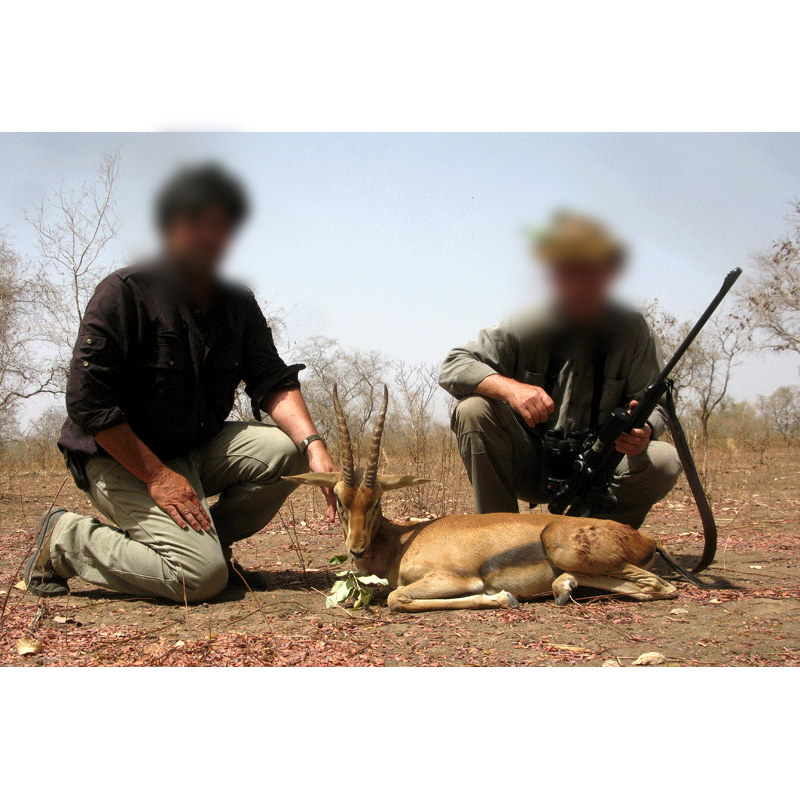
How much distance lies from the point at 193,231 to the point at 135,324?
0.67 metres

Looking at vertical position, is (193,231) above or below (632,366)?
above

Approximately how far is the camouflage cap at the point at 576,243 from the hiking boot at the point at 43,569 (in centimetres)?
321

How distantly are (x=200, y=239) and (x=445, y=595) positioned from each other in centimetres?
237

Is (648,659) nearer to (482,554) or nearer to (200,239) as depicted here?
(482,554)

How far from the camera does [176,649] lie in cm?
321

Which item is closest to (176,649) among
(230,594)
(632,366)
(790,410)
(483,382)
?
(230,594)

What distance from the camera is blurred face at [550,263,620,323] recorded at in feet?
11.4

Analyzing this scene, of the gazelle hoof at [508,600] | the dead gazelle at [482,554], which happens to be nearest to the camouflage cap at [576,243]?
the dead gazelle at [482,554]

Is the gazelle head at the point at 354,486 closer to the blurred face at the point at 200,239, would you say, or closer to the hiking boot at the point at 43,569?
the blurred face at the point at 200,239

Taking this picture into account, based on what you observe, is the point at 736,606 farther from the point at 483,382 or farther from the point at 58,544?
the point at 58,544

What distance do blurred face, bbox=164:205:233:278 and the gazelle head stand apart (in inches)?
39.3

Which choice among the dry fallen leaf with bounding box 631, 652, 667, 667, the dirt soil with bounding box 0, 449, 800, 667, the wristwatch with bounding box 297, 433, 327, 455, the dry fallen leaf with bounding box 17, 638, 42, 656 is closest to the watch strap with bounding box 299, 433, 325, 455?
the wristwatch with bounding box 297, 433, 327, 455

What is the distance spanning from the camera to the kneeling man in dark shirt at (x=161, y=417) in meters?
3.90

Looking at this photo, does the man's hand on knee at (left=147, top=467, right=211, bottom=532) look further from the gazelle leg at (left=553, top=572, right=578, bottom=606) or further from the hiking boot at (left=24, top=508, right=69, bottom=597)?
the gazelle leg at (left=553, top=572, right=578, bottom=606)
